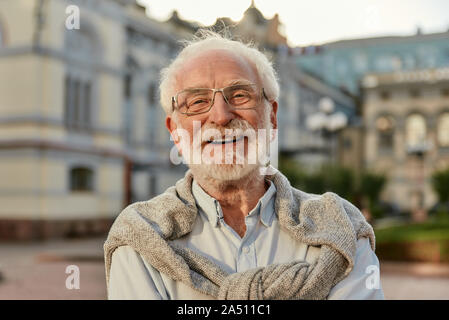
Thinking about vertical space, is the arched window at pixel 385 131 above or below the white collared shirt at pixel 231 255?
above

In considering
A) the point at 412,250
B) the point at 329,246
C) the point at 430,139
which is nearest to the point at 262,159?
the point at 329,246

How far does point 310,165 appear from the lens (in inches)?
1092

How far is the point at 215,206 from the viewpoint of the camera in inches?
70.7

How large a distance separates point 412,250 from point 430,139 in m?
21.1

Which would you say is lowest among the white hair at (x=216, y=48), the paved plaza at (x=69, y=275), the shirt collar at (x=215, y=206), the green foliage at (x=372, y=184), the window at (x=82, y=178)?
the paved plaza at (x=69, y=275)

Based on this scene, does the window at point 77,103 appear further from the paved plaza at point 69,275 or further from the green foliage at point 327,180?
the green foliage at point 327,180

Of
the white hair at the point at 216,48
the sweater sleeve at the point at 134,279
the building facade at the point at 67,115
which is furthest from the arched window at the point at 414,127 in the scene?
the sweater sleeve at the point at 134,279

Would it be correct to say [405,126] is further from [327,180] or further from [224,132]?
[224,132]

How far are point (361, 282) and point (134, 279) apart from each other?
0.64 m

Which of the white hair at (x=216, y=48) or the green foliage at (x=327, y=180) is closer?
the white hair at (x=216, y=48)

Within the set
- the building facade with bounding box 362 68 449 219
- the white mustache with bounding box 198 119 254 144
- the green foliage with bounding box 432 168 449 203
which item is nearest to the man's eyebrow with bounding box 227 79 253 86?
the white mustache with bounding box 198 119 254 144

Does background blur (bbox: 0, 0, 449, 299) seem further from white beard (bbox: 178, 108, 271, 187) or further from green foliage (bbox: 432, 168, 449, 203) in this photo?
white beard (bbox: 178, 108, 271, 187)

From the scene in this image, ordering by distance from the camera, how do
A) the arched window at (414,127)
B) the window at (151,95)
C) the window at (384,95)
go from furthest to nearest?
the window at (384,95)
the arched window at (414,127)
the window at (151,95)

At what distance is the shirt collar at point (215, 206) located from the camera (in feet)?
5.87
